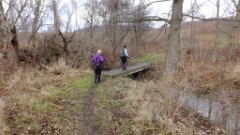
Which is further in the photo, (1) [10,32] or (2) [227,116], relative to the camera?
(1) [10,32]

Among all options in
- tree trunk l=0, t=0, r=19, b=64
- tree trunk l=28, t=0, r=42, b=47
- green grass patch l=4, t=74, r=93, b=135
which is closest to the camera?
green grass patch l=4, t=74, r=93, b=135

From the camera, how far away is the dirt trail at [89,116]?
6.97 metres

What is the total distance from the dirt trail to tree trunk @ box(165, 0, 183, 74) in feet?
13.0

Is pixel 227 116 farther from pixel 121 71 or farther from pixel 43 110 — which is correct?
pixel 121 71

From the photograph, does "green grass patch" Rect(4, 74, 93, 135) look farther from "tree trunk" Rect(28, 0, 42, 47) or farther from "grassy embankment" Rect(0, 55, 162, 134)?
"tree trunk" Rect(28, 0, 42, 47)

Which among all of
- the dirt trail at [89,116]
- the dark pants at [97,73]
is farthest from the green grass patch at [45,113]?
the dark pants at [97,73]

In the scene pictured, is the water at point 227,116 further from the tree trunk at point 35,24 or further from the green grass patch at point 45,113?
the tree trunk at point 35,24

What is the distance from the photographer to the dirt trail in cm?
697

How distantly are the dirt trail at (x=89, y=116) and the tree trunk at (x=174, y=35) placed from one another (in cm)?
395

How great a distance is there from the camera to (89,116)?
317 inches

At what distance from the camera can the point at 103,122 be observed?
757 centimetres

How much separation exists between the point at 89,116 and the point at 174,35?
6.34 metres

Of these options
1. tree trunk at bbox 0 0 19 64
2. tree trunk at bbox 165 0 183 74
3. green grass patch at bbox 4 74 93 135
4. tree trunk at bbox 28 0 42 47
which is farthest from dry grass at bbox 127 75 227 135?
tree trunk at bbox 28 0 42 47

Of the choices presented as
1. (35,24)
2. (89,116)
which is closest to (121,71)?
(35,24)
